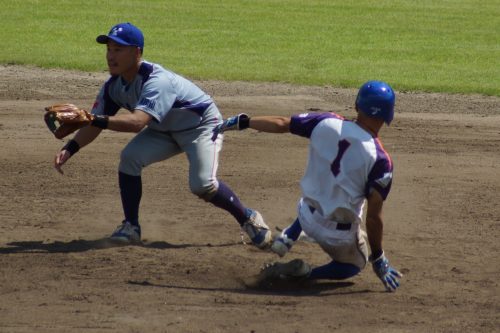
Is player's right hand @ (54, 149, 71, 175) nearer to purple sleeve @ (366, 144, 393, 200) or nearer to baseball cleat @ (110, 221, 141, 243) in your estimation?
baseball cleat @ (110, 221, 141, 243)

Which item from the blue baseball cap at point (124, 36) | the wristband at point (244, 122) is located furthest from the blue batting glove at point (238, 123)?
the blue baseball cap at point (124, 36)

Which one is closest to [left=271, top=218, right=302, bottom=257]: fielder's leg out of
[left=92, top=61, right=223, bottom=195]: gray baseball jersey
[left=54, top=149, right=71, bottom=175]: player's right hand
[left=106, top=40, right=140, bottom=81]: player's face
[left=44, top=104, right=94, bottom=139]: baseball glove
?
[left=92, top=61, right=223, bottom=195]: gray baseball jersey

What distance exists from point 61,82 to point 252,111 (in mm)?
3124

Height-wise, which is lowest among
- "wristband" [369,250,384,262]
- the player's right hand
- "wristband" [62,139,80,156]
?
"wristband" [369,250,384,262]

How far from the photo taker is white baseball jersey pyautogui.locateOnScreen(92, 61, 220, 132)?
7.29 metres

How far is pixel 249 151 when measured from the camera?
10.9 metres

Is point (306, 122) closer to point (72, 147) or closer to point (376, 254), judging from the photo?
point (376, 254)

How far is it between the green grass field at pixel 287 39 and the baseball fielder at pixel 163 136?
713 cm

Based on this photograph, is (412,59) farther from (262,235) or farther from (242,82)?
(262,235)

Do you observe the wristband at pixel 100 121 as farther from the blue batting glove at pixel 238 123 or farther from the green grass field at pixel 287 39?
the green grass field at pixel 287 39

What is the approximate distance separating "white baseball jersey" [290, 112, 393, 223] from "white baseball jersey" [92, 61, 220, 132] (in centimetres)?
116

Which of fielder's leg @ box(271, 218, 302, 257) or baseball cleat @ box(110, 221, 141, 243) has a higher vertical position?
fielder's leg @ box(271, 218, 302, 257)

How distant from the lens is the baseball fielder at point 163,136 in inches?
293

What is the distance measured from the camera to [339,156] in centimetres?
643
